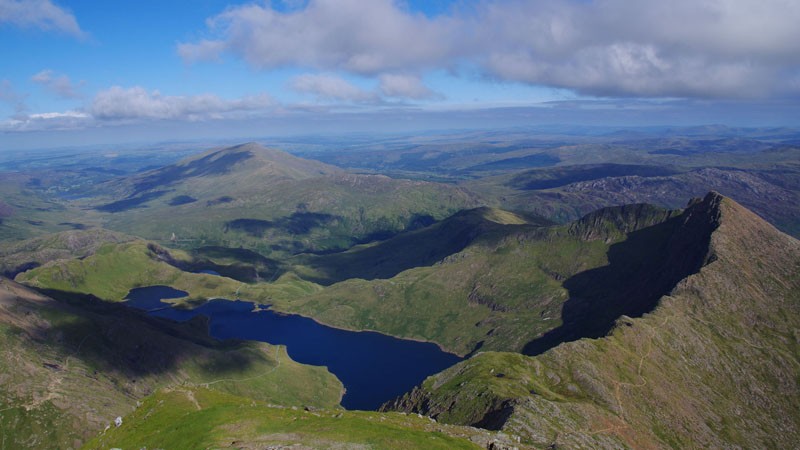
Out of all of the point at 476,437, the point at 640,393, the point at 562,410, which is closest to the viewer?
the point at 476,437

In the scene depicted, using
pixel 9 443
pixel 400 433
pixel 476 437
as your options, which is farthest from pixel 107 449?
pixel 9 443

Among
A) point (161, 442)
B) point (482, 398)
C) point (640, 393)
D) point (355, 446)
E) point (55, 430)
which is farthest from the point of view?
point (55, 430)

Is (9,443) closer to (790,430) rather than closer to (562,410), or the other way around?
(562,410)

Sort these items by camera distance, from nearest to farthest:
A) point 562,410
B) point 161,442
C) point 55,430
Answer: point 161,442 → point 562,410 → point 55,430

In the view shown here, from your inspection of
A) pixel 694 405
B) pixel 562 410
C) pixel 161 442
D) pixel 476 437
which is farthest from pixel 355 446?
pixel 694 405

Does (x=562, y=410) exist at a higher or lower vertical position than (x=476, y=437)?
lower

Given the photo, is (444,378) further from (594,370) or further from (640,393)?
(640,393)

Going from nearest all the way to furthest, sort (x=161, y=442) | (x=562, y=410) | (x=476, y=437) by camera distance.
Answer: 1. (x=161, y=442)
2. (x=476, y=437)
3. (x=562, y=410)

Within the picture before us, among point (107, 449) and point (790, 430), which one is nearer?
point (107, 449)

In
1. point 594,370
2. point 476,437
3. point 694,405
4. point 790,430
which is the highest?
point 476,437
